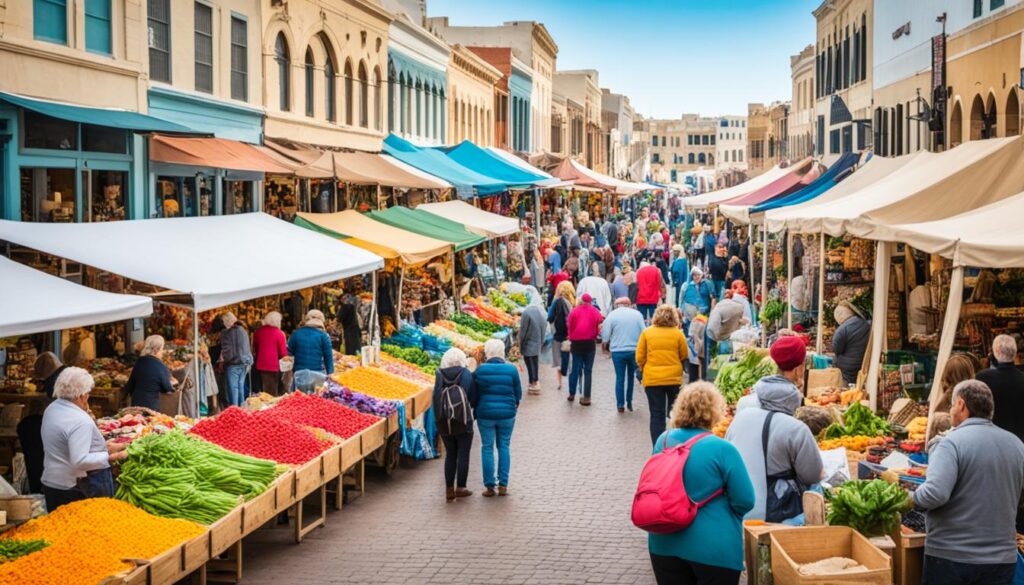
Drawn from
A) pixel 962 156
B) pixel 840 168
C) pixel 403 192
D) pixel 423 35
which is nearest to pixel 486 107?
pixel 423 35

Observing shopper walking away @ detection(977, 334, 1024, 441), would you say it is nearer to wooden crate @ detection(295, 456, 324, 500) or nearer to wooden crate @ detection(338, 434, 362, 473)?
wooden crate @ detection(295, 456, 324, 500)

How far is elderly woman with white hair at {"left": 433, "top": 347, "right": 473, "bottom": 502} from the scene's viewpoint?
1270 centimetres

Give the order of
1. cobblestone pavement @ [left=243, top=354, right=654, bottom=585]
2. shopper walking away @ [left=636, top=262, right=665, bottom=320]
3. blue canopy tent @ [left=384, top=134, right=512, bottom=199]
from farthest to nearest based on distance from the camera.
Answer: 1. blue canopy tent @ [left=384, top=134, right=512, bottom=199]
2. shopper walking away @ [left=636, top=262, right=665, bottom=320]
3. cobblestone pavement @ [left=243, top=354, right=654, bottom=585]

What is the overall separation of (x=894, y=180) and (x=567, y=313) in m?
6.54

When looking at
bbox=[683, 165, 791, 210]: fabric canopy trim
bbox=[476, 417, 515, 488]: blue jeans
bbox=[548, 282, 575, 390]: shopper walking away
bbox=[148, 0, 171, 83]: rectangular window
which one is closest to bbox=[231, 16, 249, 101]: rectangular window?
bbox=[148, 0, 171, 83]: rectangular window

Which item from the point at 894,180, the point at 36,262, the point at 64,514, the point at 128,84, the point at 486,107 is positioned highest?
the point at 486,107

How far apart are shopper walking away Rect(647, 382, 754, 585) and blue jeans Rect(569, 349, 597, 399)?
1176 cm

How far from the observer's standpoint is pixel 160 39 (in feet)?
61.5

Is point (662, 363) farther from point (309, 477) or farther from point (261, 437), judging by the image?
point (261, 437)

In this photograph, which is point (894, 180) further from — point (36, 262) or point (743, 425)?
point (36, 262)

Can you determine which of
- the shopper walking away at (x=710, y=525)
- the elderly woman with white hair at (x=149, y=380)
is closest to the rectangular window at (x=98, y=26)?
the elderly woman with white hair at (x=149, y=380)

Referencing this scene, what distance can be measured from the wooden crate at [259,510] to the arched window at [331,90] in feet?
57.3

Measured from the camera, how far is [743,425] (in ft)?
27.1

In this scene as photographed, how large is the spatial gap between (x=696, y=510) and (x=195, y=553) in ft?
13.9
